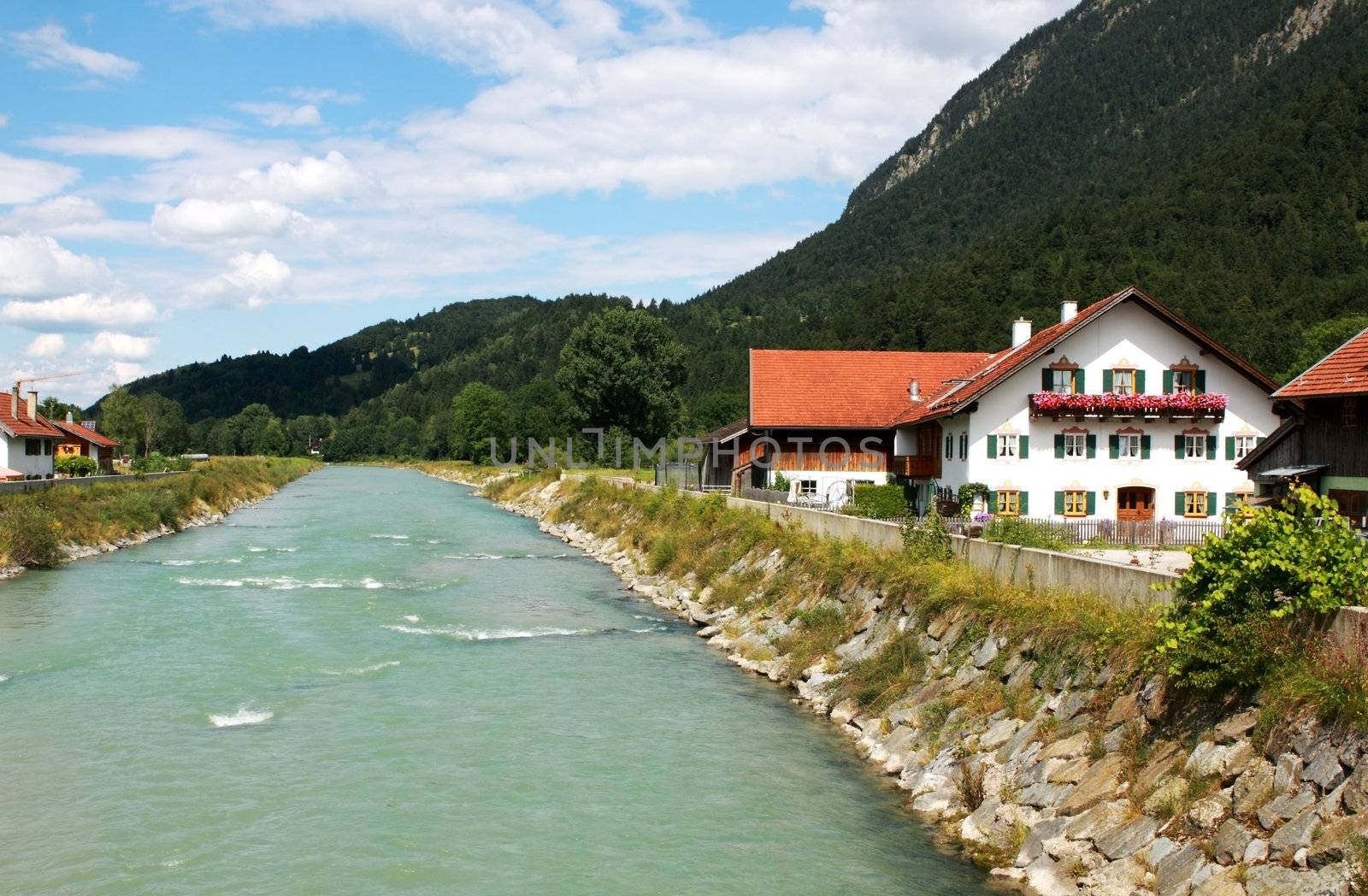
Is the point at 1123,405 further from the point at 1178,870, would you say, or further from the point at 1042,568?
the point at 1178,870

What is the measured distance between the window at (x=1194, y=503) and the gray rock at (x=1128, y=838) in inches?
1033

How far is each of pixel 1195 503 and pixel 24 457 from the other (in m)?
56.2

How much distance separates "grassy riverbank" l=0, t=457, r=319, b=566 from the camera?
121 ft

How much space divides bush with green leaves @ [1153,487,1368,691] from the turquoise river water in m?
3.60

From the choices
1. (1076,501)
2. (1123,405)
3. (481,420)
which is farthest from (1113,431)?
(481,420)

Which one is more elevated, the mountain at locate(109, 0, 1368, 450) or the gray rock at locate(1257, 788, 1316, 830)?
the mountain at locate(109, 0, 1368, 450)

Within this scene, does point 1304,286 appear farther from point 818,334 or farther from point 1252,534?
point 1252,534

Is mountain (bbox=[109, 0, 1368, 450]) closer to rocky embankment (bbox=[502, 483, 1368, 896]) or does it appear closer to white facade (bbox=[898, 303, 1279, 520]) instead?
white facade (bbox=[898, 303, 1279, 520])

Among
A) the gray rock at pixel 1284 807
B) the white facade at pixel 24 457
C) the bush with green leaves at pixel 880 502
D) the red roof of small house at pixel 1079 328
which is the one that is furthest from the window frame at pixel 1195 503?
the white facade at pixel 24 457

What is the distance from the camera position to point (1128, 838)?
11.4 metres

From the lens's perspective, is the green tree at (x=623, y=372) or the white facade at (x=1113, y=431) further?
the green tree at (x=623, y=372)

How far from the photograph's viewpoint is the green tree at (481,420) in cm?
12412

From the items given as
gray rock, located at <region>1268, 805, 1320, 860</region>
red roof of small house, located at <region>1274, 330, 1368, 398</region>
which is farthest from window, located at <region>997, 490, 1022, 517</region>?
gray rock, located at <region>1268, 805, 1320, 860</region>

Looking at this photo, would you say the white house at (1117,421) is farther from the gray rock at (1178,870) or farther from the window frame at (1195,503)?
the gray rock at (1178,870)
